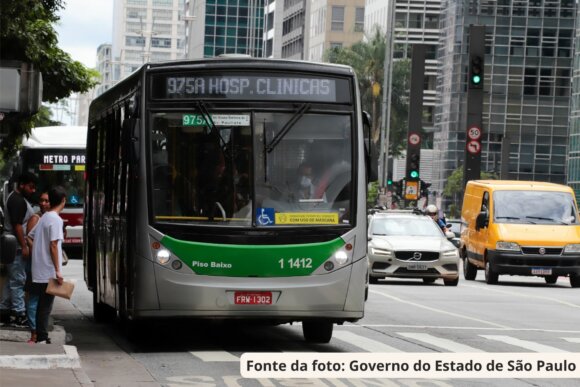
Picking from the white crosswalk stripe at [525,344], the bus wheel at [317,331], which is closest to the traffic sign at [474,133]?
the white crosswalk stripe at [525,344]

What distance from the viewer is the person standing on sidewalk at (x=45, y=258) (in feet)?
56.0

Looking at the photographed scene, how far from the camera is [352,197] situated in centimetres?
1772

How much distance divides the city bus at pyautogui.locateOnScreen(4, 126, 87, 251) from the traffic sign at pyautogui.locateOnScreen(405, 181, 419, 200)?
17887 mm

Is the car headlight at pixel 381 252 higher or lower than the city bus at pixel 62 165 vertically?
lower

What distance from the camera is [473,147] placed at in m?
55.7

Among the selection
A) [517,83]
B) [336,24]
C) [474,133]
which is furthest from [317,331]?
[336,24]

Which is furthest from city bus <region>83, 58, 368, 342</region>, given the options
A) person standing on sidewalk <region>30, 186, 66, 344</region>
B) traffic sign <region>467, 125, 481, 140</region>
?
traffic sign <region>467, 125, 481, 140</region>

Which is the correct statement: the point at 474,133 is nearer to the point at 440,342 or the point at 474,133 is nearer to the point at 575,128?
the point at 440,342

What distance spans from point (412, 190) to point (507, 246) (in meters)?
23.7

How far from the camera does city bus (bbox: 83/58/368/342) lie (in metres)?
17.4

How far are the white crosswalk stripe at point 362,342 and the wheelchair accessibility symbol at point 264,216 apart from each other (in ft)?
5.95

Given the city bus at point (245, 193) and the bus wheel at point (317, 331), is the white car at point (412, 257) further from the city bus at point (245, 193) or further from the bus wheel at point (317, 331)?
the city bus at point (245, 193)

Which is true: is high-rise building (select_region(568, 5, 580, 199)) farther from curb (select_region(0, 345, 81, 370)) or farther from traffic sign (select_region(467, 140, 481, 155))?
curb (select_region(0, 345, 81, 370))

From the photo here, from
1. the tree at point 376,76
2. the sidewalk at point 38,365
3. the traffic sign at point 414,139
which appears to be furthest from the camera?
the tree at point 376,76
